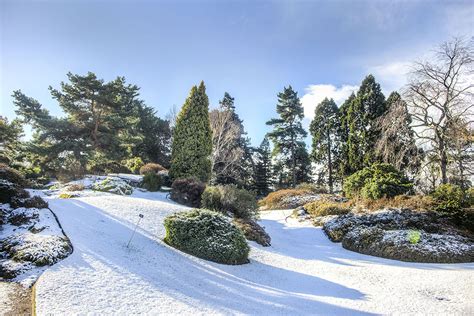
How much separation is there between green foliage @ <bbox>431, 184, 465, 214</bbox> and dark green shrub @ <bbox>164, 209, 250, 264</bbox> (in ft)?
24.0

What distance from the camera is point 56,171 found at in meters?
18.0

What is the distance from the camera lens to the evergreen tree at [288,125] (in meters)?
32.9

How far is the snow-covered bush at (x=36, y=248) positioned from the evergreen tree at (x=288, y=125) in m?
29.1

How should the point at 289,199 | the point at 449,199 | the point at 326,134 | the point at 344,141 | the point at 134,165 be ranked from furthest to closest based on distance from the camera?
the point at 326,134 → the point at 344,141 → the point at 134,165 → the point at 289,199 → the point at 449,199

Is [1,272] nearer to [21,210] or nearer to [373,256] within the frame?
[21,210]

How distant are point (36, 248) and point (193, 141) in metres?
10.4

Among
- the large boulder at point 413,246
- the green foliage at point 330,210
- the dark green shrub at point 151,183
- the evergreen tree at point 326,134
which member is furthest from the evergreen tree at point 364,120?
the dark green shrub at point 151,183

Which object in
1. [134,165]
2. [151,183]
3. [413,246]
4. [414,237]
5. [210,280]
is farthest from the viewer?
[134,165]

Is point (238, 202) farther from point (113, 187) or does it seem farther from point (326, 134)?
point (326, 134)

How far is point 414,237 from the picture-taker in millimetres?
8094

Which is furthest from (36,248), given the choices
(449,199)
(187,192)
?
(449,199)

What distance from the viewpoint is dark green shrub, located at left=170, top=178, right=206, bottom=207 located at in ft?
36.4

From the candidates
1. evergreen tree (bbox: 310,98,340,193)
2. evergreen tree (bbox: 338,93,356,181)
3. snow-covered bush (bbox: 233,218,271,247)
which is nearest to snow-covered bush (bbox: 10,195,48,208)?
snow-covered bush (bbox: 233,218,271,247)

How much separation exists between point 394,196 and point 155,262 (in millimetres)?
10624
